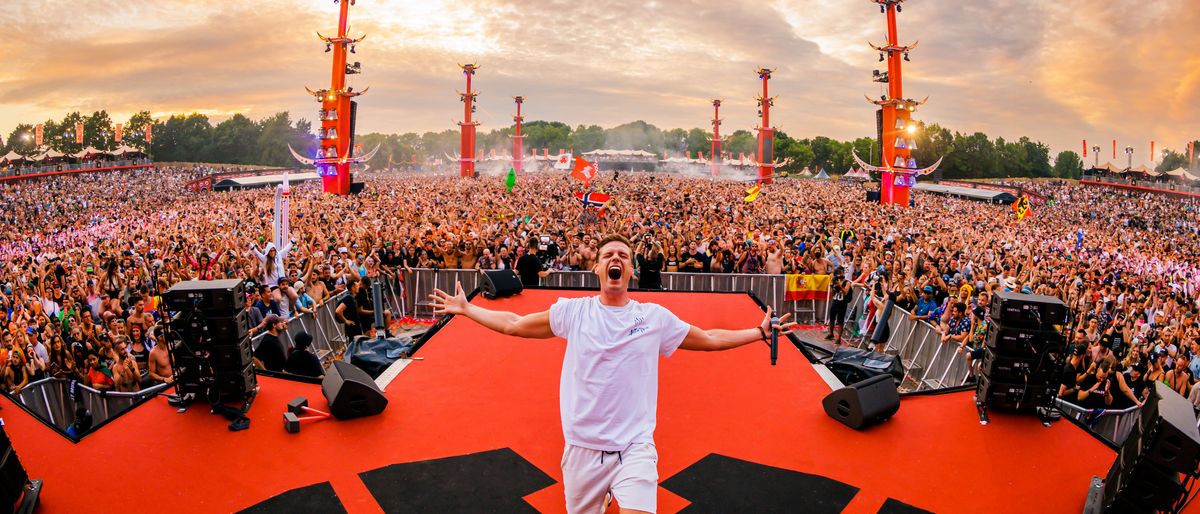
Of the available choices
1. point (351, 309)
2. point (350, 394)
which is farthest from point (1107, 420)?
point (351, 309)

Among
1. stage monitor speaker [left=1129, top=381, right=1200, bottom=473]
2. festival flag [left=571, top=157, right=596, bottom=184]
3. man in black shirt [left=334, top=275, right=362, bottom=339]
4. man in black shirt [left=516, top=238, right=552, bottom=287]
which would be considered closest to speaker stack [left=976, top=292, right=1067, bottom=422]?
stage monitor speaker [left=1129, top=381, right=1200, bottom=473]

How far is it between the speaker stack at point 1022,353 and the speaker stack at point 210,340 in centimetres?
697

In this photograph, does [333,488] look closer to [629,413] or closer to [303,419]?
[303,419]

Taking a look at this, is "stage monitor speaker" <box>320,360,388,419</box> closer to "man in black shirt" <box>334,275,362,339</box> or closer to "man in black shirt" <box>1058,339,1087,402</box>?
"man in black shirt" <box>334,275,362,339</box>

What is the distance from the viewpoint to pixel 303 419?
239 inches

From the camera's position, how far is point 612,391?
136 inches

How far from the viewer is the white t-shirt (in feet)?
11.3

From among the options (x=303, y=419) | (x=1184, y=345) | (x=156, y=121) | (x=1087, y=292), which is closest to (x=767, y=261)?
(x=1087, y=292)

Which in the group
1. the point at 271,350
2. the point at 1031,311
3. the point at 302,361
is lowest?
the point at 302,361

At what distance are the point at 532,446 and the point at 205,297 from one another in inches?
127

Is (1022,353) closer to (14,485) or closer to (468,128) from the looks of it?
(14,485)

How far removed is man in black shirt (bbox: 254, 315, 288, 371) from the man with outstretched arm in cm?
549

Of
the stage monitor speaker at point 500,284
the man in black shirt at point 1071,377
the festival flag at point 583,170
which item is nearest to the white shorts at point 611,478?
the man in black shirt at point 1071,377

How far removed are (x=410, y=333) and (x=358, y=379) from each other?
7.11 m
